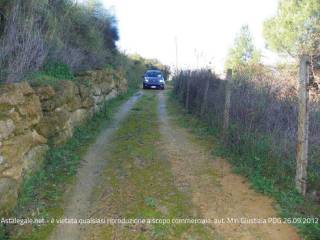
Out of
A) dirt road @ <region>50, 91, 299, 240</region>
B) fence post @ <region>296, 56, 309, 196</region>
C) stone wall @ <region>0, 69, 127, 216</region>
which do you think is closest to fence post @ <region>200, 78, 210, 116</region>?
dirt road @ <region>50, 91, 299, 240</region>

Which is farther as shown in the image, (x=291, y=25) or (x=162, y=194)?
(x=291, y=25)

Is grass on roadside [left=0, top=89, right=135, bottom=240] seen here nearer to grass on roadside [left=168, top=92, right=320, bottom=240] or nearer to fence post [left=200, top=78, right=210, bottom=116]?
grass on roadside [left=168, top=92, right=320, bottom=240]

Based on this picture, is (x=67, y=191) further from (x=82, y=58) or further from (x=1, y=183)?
(x=82, y=58)

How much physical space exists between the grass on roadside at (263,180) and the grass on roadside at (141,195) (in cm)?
132

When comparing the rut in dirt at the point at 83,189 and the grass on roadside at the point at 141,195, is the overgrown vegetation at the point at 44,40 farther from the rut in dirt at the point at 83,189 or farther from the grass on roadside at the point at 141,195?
the grass on roadside at the point at 141,195

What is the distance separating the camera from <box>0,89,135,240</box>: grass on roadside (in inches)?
206

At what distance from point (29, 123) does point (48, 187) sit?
1.21 metres

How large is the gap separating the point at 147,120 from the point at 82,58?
348cm

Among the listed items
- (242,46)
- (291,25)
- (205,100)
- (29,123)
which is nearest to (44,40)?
(29,123)

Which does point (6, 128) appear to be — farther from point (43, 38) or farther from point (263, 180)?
point (43, 38)

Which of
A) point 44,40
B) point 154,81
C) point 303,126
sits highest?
point 44,40

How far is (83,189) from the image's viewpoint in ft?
21.7

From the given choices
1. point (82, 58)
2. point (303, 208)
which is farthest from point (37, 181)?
point (82, 58)

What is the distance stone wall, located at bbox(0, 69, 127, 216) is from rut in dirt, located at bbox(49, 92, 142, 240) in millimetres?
783
